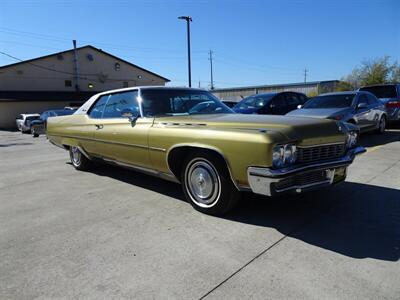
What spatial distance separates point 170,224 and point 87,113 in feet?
10.8

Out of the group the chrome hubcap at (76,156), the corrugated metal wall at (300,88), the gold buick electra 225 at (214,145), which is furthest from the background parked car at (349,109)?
the corrugated metal wall at (300,88)

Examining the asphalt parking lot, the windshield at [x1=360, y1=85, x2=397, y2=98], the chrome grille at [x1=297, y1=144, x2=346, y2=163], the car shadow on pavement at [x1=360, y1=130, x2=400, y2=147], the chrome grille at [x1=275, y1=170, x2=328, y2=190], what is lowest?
the asphalt parking lot

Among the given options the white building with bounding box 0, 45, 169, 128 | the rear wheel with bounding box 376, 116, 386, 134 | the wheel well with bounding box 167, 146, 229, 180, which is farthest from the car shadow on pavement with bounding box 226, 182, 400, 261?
the white building with bounding box 0, 45, 169, 128

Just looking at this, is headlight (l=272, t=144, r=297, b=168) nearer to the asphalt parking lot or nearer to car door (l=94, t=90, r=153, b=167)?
the asphalt parking lot

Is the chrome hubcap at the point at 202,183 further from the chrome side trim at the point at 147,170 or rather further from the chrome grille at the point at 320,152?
the chrome grille at the point at 320,152

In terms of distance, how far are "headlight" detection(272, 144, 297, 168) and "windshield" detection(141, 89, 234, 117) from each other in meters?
1.81

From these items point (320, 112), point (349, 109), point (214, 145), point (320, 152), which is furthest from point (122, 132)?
point (349, 109)

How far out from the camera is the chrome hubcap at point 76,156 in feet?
22.1

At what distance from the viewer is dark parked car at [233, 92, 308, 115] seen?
10680 mm

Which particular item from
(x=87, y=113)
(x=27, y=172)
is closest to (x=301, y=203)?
(x=87, y=113)

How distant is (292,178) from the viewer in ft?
10.9

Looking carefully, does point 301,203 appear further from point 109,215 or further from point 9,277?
point 9,277

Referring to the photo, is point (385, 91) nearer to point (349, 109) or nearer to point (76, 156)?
point (349, 109)

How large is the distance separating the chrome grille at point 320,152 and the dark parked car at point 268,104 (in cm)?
666
